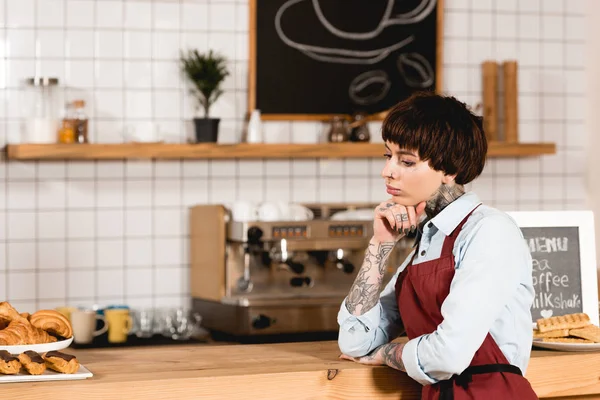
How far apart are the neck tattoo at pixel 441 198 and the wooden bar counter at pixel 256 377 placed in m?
0.37

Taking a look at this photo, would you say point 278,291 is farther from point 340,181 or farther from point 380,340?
point 380,340

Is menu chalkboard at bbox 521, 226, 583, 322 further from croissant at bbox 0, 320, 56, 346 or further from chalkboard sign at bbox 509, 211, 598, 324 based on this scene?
croissant at bbox 0, 320, 56, 346

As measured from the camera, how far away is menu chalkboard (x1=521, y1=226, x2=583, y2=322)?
2477 mm

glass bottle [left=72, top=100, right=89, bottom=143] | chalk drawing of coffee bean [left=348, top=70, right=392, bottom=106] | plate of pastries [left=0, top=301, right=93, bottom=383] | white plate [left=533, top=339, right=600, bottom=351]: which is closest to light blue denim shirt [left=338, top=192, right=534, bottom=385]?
white plate [left=533, top=339, right=600, bottom=351]

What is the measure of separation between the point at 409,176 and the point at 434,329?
0.32 meters

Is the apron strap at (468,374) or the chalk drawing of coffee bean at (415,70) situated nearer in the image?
the apron strap at (468,374)

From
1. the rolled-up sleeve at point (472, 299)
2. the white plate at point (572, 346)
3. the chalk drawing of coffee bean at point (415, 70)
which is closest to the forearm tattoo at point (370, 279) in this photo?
the rolled-up sleeve at point (472, 299)

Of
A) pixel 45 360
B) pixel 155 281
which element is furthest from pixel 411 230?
pixel 155 281

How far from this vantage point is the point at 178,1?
4.13 metres

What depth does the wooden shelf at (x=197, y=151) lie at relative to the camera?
3789mm

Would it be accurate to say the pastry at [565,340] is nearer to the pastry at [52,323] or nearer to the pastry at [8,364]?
the pastry at [52,323]

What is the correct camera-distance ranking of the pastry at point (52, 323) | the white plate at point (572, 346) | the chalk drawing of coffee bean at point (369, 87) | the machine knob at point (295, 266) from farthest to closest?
the chalk drawing of coffee bean at point (369, 87) → the machine knob at point (295, 266) → the white plate at point (572, 346) → the pastry at point (52, 323)

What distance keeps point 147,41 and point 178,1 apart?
0.74ft

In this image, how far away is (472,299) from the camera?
5.84ft
